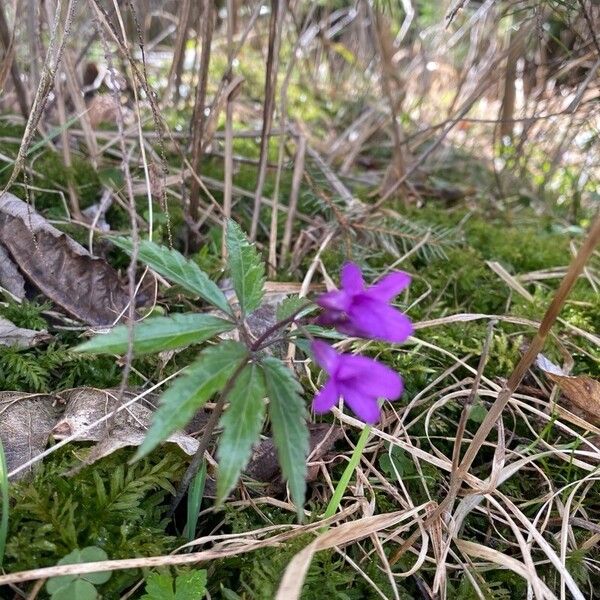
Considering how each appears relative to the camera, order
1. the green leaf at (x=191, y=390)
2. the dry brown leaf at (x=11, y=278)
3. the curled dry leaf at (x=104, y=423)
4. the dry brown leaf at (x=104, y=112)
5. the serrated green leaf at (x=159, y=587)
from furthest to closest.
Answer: the dry brown leaf at (x=104, y=112) → the dry brown leaf at (x=11, y=278) → the curled dry leaf at (x=104, y=423) → the serrated green leaf at (x=159, y=587) → the green leaf at (x=191, y=390)

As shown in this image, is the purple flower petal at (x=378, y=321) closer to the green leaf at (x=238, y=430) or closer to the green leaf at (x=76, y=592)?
the green leaf at (x=238, y=430)

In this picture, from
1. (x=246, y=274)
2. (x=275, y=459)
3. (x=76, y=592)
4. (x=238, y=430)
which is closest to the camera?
(x=238, y=430)

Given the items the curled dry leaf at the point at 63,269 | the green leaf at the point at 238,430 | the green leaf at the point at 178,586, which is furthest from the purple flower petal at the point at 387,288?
the curled dry leaf at the point at 63,269

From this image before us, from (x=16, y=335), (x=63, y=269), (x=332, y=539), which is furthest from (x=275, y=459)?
(x=63, y=269)

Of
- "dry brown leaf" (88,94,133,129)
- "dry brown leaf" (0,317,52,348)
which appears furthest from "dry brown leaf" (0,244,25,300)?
"dry brown leaf" (88,94,133,129)

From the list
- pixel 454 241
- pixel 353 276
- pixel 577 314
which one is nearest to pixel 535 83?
pixel 454 241

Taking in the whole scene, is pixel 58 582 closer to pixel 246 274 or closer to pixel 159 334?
pixel 159 334
